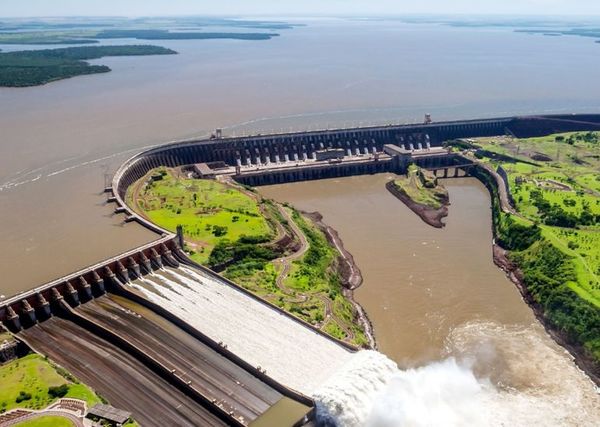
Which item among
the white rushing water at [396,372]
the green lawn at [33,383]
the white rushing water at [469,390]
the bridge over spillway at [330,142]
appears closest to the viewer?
the green lawn at [33,383]

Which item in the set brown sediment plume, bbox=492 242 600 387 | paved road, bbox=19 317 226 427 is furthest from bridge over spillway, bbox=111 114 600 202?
brown sediment plume, bbox=492 242 600 387

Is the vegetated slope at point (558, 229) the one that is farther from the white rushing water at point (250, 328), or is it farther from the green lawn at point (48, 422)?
the green lawn at point (48, 422)

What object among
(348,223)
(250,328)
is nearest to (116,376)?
(250,328)

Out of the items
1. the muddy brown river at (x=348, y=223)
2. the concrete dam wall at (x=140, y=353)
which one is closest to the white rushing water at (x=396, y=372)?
the muddy brown river at (x=348, y=223)

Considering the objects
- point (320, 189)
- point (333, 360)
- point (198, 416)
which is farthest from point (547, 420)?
point (320, 189)

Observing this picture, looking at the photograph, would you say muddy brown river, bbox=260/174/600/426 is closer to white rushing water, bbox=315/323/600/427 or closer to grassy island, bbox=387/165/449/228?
white rushing water, bbox=315/323/600/427

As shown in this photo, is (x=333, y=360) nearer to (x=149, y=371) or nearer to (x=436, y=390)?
(x=436, y=390)

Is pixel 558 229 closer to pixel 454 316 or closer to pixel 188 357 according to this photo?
pixel 454 316
